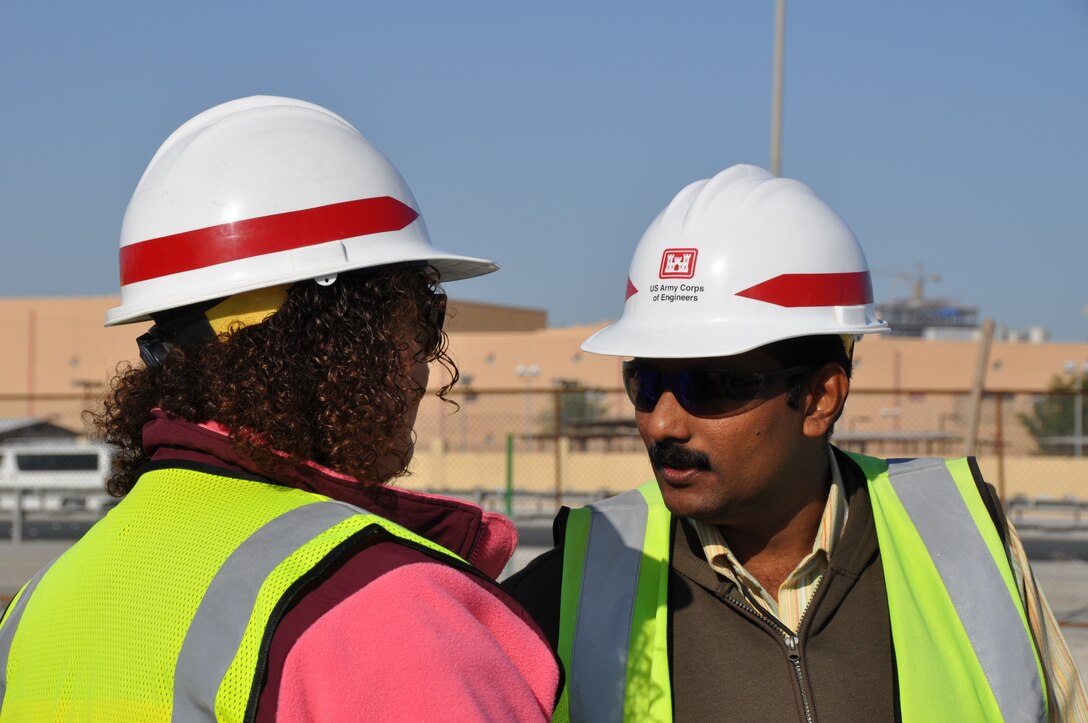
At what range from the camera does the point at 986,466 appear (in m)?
28.7

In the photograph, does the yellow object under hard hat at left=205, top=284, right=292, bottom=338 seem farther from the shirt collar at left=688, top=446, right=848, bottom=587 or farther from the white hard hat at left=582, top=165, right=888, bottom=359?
the shirt collar at left=688, top=446, right=848, bottom=587

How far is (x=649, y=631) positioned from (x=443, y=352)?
91cm

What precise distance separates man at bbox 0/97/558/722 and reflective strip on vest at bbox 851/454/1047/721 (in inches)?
40.6

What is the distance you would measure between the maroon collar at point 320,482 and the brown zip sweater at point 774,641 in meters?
0.92

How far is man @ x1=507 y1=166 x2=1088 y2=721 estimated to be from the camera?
8.11ft

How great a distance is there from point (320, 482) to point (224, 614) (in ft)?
0.95

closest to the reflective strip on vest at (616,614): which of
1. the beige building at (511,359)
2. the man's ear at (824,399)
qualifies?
the man's ear at (824,399)

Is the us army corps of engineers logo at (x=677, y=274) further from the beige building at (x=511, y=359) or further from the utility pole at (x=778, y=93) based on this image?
the beige building at (x=511, y=359)

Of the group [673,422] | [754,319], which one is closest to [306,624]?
[673,422]

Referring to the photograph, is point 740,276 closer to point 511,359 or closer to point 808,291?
point 808,291

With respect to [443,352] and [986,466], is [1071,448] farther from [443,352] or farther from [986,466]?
[443,352]

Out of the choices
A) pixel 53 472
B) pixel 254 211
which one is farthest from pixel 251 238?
pixel 53 472

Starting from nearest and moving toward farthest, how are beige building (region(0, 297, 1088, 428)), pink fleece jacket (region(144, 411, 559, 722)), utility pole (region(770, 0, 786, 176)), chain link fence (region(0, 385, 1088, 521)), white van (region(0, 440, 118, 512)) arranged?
pink fleece jacket (region(144, 411, 559, 722))
utility pole (region(770, 0, 786, 176))
white van (region(0, 440, 118, 512))
chain link fence (region(0, 385, 1088, 521))
beige building (region(0, 297, 1088, 428))

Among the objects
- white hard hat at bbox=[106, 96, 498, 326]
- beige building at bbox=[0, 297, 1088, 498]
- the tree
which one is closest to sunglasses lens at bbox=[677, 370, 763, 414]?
white hard hat at bbox=[106, 96, 498, 326]
